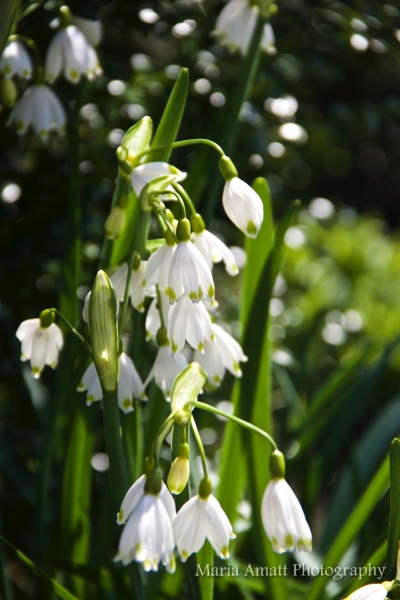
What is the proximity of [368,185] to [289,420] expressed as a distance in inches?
162

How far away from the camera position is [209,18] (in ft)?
4.12

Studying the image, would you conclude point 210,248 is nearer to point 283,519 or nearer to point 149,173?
point 149,173

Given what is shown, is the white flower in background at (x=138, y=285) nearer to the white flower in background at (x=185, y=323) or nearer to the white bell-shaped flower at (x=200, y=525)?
the white flower in background at (x=185, y=323)

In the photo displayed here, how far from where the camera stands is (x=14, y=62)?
2.96 feet

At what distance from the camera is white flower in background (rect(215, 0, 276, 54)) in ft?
3.12

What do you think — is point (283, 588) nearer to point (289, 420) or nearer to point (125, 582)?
point (125, 582)

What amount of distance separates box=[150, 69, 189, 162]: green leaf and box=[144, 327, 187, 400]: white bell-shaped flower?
0.81 ft

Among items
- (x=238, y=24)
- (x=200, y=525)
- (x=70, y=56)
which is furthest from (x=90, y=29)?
(x=200, y=525)

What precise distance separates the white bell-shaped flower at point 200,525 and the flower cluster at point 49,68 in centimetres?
62

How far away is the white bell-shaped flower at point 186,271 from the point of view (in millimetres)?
597

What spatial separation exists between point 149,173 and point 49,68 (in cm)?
34

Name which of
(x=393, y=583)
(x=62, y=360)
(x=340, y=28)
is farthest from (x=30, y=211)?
(x=393, y=583)

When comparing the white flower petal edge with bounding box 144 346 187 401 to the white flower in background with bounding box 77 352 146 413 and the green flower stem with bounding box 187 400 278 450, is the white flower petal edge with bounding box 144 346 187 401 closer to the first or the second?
the white flower in background with bounding box 77 352 146 413

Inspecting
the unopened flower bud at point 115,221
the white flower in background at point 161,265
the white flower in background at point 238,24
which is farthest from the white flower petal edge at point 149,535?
the white flower in background at point 238,24
